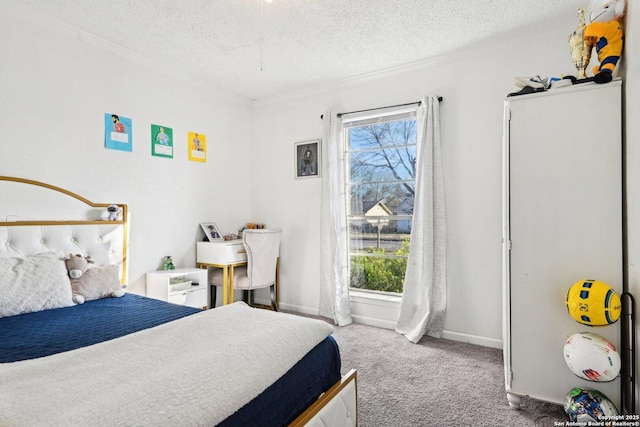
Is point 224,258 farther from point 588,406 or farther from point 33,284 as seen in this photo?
point 588,406

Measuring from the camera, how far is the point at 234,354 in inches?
48.2

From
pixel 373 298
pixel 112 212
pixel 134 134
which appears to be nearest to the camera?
pixel 112 212

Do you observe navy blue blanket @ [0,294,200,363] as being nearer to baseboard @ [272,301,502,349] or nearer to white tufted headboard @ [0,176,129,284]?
white tufted headboard @ [0,176,129,284]

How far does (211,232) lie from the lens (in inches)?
145

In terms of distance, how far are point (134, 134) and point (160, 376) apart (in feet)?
8.66

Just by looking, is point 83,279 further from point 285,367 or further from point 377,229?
point 377,229

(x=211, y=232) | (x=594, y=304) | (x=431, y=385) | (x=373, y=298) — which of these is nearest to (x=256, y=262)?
(x=211, y=232)

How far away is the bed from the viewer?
920mm

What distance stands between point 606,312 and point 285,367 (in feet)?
4.87

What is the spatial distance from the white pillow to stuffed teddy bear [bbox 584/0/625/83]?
321 centimetres

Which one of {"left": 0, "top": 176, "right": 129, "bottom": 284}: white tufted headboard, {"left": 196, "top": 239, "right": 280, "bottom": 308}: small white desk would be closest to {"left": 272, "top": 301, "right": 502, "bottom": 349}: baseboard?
{"left": 196, "top": 239, "right": 280, "bottom": 308}: small white desk

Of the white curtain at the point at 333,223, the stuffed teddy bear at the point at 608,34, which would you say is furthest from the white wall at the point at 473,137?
the stuffed teddy bear at the point at 608,34

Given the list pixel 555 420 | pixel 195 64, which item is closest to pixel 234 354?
pixel 555 420

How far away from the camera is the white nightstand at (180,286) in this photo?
3014 millimetres
